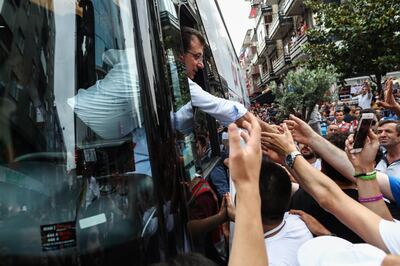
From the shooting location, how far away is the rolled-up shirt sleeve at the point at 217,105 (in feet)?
7.66

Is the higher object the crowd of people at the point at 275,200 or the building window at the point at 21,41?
the building window at the point at 21,41

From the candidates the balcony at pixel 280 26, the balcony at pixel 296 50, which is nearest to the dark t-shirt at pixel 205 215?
the balcony at pixel 296 50

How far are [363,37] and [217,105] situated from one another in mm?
11182

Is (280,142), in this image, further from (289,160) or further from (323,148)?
(323,148)

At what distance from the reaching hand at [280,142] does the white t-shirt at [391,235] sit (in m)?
0.54

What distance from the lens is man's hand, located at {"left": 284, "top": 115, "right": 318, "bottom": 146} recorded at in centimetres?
242

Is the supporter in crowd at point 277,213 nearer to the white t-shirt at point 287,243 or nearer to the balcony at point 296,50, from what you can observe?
the white t-shirt at point 287,243

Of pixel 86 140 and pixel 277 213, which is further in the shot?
pixel 277 213

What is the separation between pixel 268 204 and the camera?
6.08ft

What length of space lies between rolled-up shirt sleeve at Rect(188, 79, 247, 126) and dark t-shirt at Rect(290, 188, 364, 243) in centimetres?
75

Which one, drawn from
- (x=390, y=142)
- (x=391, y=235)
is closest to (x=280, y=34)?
(x=390, y=142)

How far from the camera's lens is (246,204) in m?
1.05

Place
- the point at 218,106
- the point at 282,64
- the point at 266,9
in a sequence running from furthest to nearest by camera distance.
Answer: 1. the point at 266,9
2. the point at 282,64
3. the point at 218,106

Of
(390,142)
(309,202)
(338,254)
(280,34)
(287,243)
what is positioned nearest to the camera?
(338,254)
